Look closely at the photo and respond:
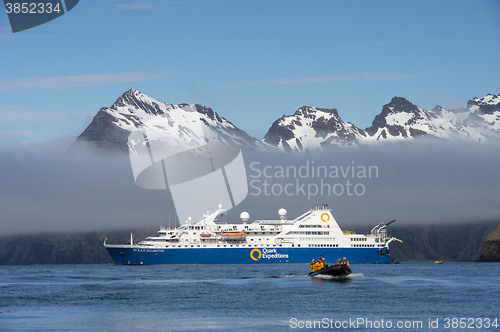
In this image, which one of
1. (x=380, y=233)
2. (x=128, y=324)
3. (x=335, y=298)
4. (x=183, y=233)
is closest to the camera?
(x=128, y=324)

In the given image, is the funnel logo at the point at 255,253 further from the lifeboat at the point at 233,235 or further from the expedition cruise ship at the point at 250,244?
the lifeboat at the point at 233,235

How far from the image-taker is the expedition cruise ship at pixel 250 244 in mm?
131875

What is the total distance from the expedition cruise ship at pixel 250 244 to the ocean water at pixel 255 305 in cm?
4365

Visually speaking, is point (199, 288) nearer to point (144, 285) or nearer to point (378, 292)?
point (144, 285)

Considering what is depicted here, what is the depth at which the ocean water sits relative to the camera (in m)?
49.0

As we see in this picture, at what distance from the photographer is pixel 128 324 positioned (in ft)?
164

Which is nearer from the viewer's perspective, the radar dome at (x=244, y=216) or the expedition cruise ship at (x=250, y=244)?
the expedition cruise ship at (x=250, y=244)

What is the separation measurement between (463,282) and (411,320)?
42.2 m

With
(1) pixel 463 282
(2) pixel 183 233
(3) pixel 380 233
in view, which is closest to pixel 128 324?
(1) pixel 463 282

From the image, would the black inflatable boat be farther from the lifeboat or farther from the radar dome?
the radar dome
